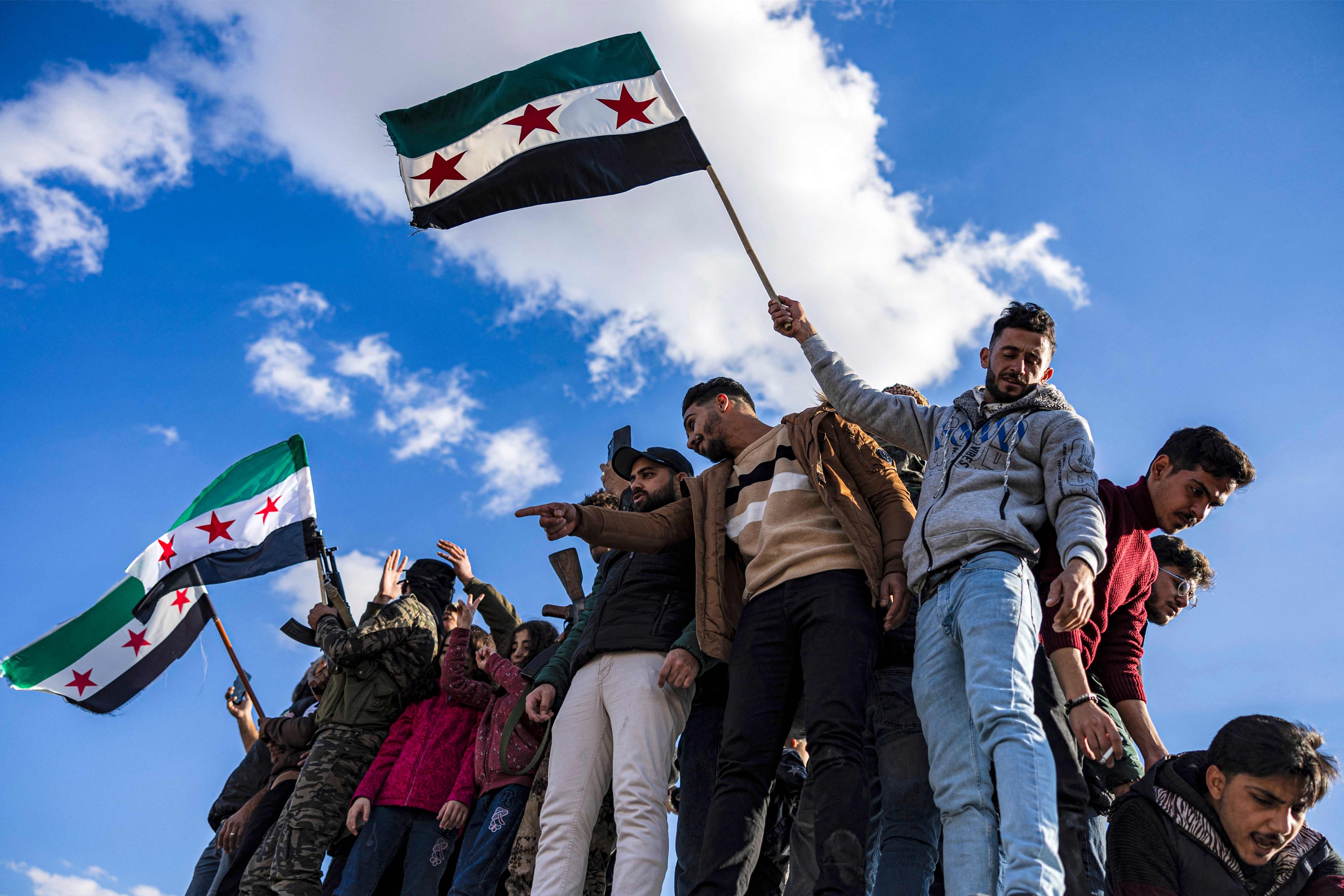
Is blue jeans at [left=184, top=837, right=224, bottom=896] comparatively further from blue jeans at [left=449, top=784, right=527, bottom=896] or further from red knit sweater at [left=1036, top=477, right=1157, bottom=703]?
red knit sweater at [left=1036, top=477, right=1157, bottom=703]

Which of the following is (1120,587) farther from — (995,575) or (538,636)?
(538,636)

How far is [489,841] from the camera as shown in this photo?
5.38m

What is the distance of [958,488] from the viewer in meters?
3.92

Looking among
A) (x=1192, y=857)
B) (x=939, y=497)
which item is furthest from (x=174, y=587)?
(x=1192, y=857)

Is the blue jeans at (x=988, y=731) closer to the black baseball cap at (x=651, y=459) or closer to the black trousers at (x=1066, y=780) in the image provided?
the black trousers at (x=1066, y=780)

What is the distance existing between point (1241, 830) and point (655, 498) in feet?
10.5

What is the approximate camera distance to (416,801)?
5.84 metres

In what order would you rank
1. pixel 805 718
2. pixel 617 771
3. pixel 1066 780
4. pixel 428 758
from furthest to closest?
pixel 428 758 < pixel 617 771 < pixel 805 718 < pixel 1066 780

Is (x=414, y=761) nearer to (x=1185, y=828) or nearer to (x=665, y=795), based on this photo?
(x=665, y=795)

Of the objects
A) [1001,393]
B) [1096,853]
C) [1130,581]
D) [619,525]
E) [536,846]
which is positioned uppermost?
[1001,393]

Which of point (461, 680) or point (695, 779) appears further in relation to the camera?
point (461, 680)

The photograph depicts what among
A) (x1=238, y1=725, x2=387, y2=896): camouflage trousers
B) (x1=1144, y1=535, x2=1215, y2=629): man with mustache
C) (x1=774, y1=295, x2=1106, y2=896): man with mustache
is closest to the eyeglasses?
(x1=1144, y1=535, x2=1215, y2=629): man with mustache

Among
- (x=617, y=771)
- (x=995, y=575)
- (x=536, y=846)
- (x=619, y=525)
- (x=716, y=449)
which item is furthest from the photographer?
(x=716, y=449)

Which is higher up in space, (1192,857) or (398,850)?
(398,850)
